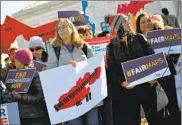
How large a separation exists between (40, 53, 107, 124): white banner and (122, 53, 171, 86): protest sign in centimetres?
30

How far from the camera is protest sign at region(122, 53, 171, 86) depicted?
509 centimetres

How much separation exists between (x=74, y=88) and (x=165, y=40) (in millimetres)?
1234

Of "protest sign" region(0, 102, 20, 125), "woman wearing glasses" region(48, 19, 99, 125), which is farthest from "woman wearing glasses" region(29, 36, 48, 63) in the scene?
"protest sign" region(0, 102, 20, 125)

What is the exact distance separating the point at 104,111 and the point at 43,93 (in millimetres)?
690

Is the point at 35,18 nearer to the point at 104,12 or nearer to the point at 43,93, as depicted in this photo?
the point at 104,12

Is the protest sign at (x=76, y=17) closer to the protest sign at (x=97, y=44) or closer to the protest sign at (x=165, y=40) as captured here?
the protest sign at (x=97, y=44)

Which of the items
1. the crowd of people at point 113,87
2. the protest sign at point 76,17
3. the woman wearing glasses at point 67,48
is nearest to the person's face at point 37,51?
the protest sign at point 76,17

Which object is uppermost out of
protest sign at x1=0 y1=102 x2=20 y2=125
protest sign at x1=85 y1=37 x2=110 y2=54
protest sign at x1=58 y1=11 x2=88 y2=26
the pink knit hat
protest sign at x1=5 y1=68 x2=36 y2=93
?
protest sign at x1=58 y1=11 x2=88 y2=26

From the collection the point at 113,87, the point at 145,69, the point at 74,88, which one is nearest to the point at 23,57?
the point at 74,88

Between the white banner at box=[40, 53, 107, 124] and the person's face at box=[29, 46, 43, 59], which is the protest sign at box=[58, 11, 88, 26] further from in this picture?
the white banner at box=[40, 53, 107, 124]

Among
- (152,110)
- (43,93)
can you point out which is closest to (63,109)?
(43,93)

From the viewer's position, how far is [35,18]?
73.1ft

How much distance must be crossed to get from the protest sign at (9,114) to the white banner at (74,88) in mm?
332

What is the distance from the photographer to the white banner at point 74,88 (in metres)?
5.02
